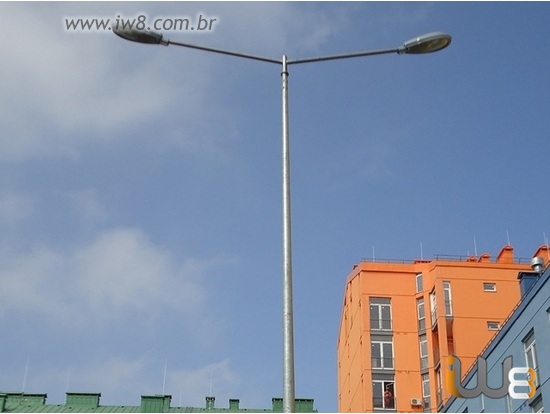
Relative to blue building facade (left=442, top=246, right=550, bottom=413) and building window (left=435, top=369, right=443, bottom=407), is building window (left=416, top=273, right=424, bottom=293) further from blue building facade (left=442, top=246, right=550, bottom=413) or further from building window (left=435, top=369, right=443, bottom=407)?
blue building facade (left=442, top=246, right=550, bottom=413)

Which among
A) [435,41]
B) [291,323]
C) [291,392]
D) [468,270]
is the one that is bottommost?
[291,392]

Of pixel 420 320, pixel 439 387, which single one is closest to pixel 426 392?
pixel 439 387

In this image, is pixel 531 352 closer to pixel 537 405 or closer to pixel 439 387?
pixel 537 405

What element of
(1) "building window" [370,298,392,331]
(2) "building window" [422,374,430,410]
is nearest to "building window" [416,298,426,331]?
(1) "building window" [370,298,392,331]

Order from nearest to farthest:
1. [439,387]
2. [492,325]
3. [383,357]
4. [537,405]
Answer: [537,405] < [492,325] < [439,387] < [383,357]

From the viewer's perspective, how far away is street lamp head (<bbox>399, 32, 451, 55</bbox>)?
1756 centimetres

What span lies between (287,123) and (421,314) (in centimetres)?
5870

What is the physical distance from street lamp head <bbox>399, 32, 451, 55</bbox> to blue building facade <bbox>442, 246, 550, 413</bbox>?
60.8ft

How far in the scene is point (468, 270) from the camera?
234 feet

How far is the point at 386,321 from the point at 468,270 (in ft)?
26.7

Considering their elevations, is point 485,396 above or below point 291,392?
above

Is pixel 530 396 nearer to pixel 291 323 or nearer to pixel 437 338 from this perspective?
pixel 291 323

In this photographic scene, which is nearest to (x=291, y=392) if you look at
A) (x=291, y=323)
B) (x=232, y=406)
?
(x=291, y=323)

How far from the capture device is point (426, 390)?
71562 millimetres
